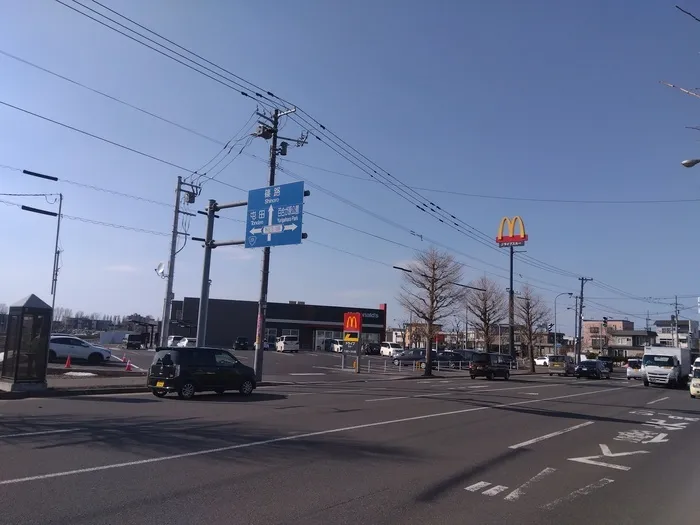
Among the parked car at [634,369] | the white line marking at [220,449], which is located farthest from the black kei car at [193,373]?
the parked car at [634,369]

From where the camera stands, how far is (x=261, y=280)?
25625mm

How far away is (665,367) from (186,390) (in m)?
31.4

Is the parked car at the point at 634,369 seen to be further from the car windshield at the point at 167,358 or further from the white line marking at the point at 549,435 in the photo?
the car windshield at the point at 167,358

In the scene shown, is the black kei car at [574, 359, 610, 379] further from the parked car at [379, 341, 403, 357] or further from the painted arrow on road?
the painted arrow on road

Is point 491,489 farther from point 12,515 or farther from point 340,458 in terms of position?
point 12,515

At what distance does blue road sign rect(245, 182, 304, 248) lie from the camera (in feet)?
72.4

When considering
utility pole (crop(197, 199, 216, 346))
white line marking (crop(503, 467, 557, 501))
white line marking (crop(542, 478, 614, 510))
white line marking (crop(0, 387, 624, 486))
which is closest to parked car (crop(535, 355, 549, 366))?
utility pole (crop(197, 199, 216, 346))

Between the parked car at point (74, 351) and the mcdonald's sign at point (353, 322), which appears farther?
the mcdonald's sign at point (353, 322)

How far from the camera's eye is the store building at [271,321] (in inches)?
2972

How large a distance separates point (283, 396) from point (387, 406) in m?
4.33

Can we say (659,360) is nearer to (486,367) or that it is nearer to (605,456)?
(486,367)

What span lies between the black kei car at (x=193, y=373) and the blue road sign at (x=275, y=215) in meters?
5.35

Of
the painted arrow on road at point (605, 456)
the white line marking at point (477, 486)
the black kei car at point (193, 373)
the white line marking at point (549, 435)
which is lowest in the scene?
the white line marking at point (549, 435)

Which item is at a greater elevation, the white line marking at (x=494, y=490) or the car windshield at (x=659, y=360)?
the car windshield at (x=659, y=360)
